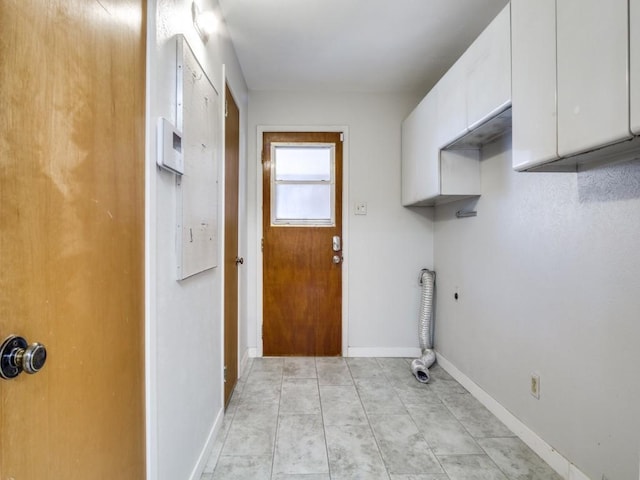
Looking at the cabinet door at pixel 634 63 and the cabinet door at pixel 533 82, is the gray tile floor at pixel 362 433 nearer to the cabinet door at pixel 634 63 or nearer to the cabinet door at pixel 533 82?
the cabinet door at pixel 533 82

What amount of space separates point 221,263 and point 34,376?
140cm

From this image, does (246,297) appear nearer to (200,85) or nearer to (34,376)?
(200,85)

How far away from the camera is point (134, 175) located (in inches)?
39.4

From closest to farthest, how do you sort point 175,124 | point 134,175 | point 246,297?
point 134,175 → point 175,124 → point 246,297

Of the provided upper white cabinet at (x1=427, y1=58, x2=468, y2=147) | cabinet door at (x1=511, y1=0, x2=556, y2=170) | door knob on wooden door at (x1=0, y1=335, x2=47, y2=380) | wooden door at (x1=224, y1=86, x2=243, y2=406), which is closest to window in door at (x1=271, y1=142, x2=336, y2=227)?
wooden door at (x1=224, y1=86, x2=243, y2=406)

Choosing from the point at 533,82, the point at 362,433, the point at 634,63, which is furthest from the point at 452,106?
the point at 362,433

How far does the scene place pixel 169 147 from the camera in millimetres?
1160

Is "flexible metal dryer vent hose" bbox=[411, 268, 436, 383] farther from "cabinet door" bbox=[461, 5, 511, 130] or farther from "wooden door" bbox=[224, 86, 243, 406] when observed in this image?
"wooden door" bbox=[224, 86, 243, 406]

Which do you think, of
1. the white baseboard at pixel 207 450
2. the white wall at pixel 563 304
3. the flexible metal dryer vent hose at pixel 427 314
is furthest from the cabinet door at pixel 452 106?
the white baseboard at pixel 207 450

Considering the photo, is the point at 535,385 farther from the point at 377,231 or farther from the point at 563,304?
the point at 377,231

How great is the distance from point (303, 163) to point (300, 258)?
35.4 inches

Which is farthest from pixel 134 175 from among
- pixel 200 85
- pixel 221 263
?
pixel 221 263

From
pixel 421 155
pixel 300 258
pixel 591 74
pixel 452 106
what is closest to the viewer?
pixel 591 74

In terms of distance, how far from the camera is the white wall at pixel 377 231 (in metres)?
3.18
